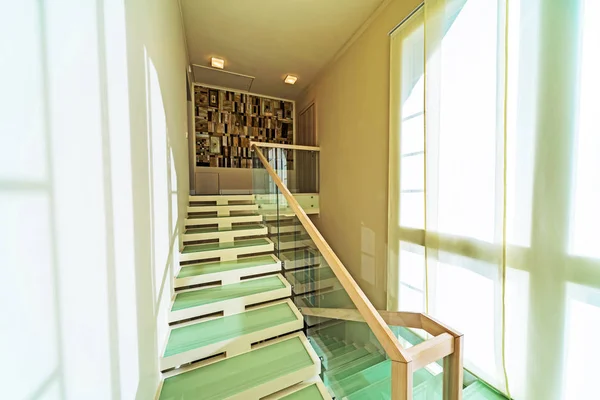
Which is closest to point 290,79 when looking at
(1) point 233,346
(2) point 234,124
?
(2) point 234,124

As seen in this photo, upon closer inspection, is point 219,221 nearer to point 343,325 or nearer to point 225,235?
point 225,235

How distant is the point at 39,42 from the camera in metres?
0.48

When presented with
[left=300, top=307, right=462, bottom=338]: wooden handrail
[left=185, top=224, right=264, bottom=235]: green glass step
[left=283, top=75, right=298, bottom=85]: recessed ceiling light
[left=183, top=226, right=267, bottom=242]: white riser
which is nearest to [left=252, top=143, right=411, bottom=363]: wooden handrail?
[left=300, top=307, right=462, bottom=338]: wooden handrail

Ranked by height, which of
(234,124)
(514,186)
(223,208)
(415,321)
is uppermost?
(234,124)

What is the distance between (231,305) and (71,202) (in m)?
1.64

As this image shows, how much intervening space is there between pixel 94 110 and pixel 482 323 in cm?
246

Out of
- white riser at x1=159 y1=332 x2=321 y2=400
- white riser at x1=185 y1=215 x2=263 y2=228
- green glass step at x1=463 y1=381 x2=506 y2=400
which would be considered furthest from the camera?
white riser at x1=185 y1=215 x2=263 y2=228

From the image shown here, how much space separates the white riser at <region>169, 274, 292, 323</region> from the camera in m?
1.76

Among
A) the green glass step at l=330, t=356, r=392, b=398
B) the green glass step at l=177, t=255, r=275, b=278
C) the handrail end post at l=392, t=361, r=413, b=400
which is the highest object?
the handrail end post at l=392, t=361, r=413, b=400

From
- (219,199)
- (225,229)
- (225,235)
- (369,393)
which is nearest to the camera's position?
(369,393)

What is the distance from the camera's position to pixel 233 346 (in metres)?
1.64

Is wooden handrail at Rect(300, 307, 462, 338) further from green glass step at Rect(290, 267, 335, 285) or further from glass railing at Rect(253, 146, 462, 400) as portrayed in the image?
green glass step at Rect(290, 267, 335, 285)

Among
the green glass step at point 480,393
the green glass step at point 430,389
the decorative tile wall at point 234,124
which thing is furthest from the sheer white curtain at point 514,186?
the decorative tile wall at point 234,124

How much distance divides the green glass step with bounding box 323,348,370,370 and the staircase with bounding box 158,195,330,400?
0.55m
